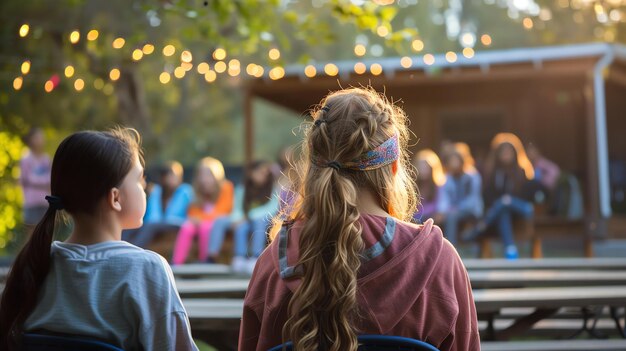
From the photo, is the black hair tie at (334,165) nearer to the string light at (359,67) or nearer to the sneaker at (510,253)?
the sneaker at (510,253)

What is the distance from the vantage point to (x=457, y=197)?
10234 millimetres

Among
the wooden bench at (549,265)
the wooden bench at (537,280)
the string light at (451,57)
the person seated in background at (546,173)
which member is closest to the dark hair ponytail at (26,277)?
the wooden bench at (537,280)

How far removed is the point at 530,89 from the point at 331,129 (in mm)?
13879

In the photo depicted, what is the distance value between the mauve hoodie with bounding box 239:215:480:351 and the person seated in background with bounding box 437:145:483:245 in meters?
7.74

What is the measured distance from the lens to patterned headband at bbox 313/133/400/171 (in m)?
2.34

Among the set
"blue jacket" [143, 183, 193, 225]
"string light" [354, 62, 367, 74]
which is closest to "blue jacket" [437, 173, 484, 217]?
"blue jacket" [143, 183, 193, 225]

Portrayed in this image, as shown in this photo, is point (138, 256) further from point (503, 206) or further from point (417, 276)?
point (503, 206)

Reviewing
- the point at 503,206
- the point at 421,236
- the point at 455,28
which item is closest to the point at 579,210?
the point at 503,206

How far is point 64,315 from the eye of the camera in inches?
95.5

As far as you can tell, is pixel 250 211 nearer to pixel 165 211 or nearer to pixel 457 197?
pixel 165 211

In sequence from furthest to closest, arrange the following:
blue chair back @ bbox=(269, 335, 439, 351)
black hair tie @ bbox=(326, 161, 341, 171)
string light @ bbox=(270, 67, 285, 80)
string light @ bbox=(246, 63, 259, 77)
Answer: string light @ bbox=(270, 67, 285, 80)
string light @ bbox=(246, 63, 259, 77)
black hair tie @ bbox=(326, 161, 341, 171)
blue chair back @ bbox=(269, 335, 439, 351)

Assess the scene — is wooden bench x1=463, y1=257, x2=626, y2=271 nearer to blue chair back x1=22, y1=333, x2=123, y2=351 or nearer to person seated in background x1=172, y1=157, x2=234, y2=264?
blue chair back x1=22, y1=333, x2=123, y2=351

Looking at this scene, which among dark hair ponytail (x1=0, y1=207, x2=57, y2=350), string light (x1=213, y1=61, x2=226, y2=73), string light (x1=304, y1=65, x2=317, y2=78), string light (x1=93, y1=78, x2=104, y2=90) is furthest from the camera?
string light (x1=93, y1=78, x2=104, y2=90)

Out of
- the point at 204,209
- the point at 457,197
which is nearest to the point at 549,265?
the point at 457,197
